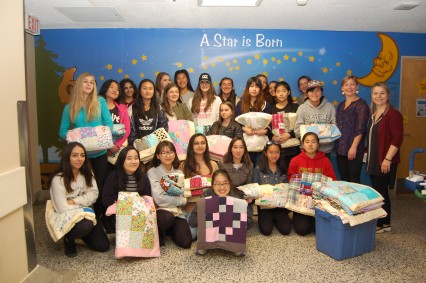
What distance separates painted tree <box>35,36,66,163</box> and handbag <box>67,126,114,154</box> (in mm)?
2003

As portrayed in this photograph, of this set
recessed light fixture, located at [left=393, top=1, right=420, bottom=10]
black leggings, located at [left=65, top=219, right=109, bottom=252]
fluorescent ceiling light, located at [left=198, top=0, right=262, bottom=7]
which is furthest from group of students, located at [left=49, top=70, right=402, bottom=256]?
recessed light fixture, located at [left=393, top=1, right=420, bottom=10]

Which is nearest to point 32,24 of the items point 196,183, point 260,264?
point 196,183

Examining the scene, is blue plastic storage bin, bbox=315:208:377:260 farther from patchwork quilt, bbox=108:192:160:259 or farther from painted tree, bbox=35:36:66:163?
painted tree, bbox=35:36:66:163

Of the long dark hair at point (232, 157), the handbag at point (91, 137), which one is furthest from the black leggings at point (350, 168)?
the handbag at point (91, 137)

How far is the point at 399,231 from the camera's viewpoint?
3.75m

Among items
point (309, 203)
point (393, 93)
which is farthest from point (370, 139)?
point (393, 93)

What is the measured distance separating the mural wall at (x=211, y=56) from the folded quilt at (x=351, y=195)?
2.49m

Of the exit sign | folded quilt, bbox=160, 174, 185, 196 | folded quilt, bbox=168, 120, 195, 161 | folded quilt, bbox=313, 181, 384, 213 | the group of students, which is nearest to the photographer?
folded quilt, bbox=313, 181, 384, 213

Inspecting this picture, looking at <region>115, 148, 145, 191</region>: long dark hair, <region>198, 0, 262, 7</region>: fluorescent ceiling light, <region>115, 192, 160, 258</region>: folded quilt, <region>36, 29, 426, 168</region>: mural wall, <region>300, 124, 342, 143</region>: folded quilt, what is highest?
<region>198, 0, 262, 7</region>: fluorescent ceiling light

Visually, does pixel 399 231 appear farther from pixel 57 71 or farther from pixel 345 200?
pixel 57 71

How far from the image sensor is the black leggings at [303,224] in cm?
360

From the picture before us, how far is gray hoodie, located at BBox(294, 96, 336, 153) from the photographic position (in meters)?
3.96

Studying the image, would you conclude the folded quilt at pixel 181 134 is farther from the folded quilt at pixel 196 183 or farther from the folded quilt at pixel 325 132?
the folded quilt at pixel 325 132

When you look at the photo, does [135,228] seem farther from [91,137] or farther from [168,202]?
[91,137]
